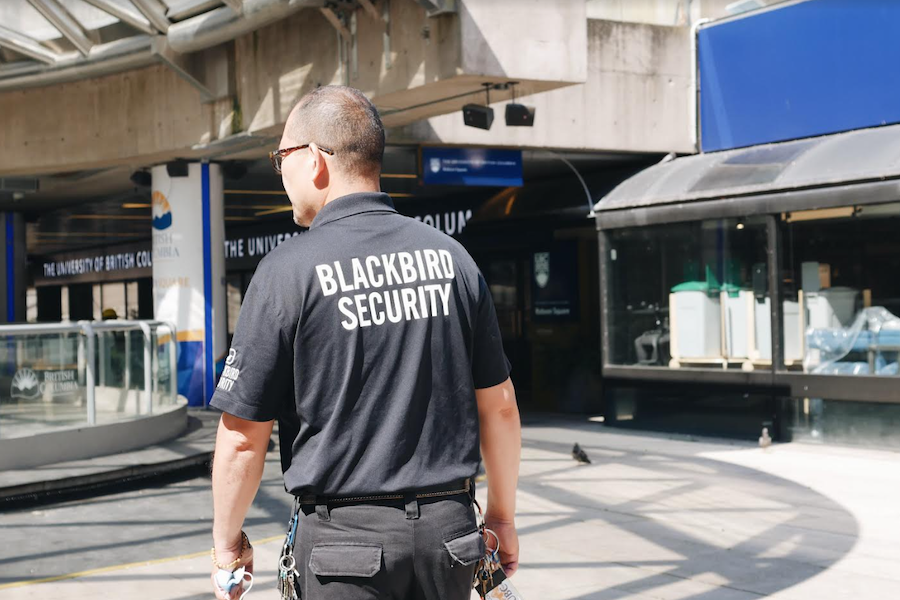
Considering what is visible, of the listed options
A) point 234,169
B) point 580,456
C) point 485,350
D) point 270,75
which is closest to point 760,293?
point 580,456

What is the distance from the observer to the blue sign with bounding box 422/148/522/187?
1473 cm

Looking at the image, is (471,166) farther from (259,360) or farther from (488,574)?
(259,360)

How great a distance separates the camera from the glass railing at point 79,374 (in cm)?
1046

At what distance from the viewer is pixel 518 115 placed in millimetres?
12672

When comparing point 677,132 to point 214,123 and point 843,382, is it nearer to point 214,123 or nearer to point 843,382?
point 843,382

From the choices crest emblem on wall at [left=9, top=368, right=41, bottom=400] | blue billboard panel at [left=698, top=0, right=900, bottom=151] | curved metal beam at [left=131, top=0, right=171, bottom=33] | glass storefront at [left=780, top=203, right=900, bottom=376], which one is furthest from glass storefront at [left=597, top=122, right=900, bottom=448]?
crest emblem on wall at [left=9, top=368, right=41, bottom=400]

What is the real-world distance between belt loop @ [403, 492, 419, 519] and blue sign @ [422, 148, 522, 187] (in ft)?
39.9

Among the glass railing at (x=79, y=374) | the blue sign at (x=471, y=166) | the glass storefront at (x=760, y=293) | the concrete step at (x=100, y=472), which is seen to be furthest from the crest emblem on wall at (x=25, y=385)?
the glass storefront at (x=760, y=293)

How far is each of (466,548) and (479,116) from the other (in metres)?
10.2

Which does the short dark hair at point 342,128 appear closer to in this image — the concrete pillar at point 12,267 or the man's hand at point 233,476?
the man's hand at point 233,476

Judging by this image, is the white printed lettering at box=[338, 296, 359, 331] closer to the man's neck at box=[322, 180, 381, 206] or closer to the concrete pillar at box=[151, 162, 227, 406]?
the man's neck at box=[322, 180, 381, 206]

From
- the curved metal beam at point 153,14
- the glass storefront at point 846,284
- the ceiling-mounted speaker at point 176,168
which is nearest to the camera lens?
the glass storefront at point 846,284

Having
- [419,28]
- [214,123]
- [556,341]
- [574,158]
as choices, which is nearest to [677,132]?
[574,158]

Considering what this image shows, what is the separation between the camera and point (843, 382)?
12023mm
